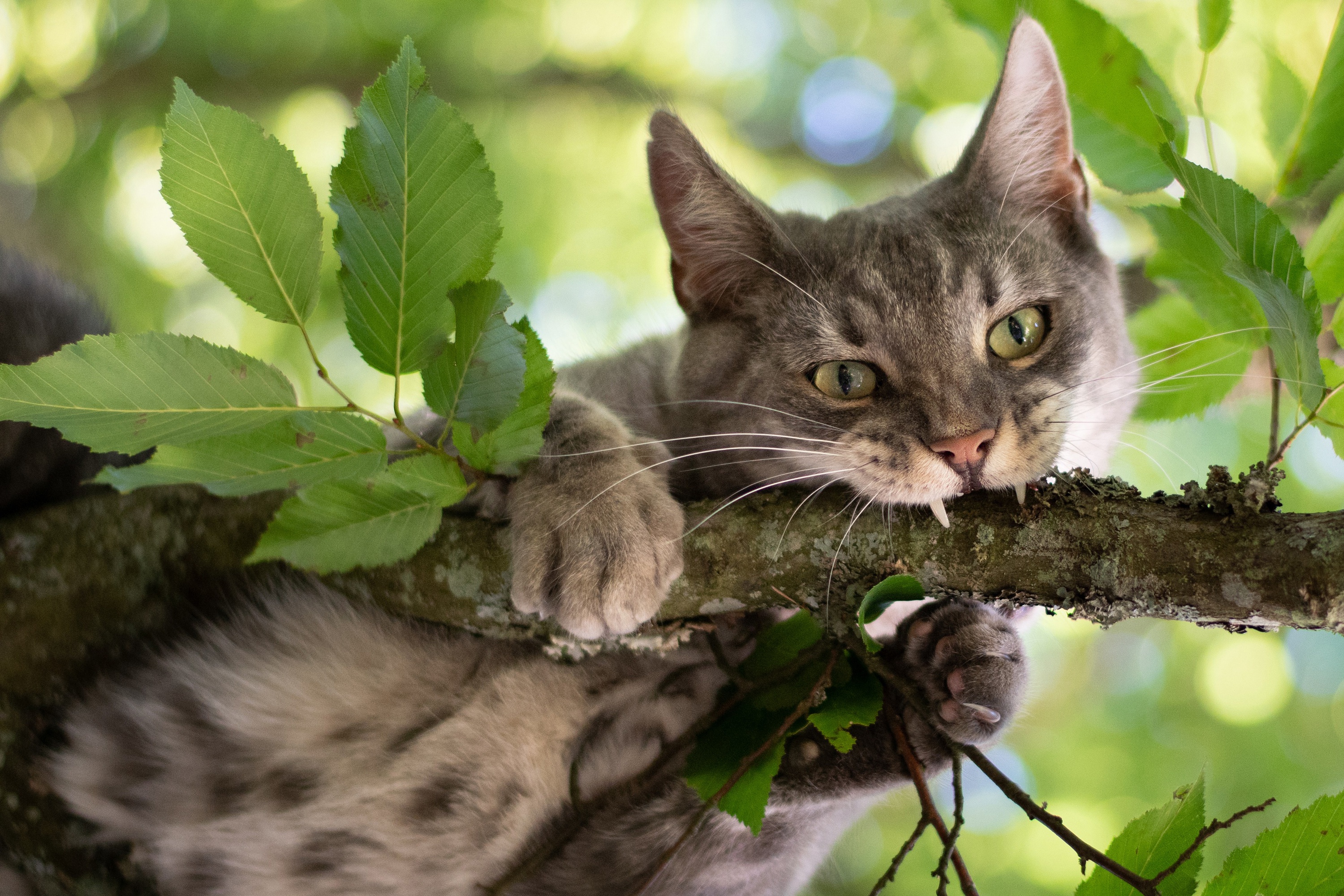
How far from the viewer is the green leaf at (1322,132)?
1197mm

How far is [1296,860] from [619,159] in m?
3.95

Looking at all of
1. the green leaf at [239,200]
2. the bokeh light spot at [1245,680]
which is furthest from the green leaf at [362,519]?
the bokeh light spot at [1245,680]

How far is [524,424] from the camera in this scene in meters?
1.18

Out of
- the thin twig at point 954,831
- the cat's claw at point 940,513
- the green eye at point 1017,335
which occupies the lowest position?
the thin twig at point 954,831

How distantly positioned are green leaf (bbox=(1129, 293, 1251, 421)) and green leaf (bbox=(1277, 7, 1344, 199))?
0.27m

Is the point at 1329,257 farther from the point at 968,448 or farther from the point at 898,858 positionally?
the point at 898,858

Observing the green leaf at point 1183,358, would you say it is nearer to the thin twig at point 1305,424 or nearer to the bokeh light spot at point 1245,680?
the thin twig at point 1305,424

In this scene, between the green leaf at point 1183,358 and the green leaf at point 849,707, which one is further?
the green leaf at point 1183,358

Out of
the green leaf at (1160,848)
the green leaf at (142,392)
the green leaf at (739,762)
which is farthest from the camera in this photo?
the green leaf at (739,762)

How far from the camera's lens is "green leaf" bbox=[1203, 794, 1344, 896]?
1.06 m

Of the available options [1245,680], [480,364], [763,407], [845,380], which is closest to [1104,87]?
[845,380]

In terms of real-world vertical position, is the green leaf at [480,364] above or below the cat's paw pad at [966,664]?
below

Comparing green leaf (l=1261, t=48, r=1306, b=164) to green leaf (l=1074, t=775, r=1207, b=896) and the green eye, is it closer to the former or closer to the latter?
the green eye

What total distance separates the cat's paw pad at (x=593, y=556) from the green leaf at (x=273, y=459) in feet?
1.00
